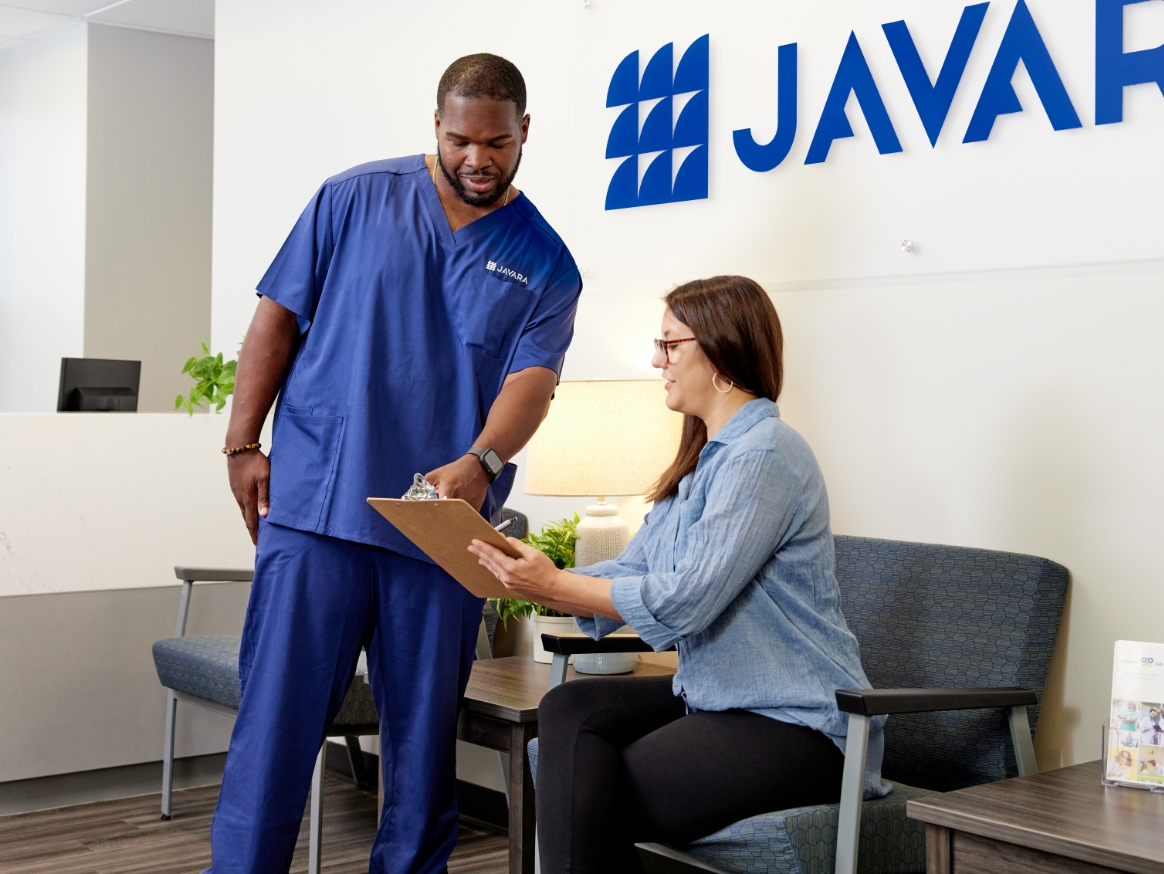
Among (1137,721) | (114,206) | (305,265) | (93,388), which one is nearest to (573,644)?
(305,265)

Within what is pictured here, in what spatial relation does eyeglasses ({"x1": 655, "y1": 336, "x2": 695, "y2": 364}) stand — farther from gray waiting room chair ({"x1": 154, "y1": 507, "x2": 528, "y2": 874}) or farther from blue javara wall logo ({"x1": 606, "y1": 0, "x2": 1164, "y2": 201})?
gray waiting room chair ({"x1": 154, "y1": 507, "x2": 528, "y2": 874})

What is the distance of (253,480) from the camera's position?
2.12 meters

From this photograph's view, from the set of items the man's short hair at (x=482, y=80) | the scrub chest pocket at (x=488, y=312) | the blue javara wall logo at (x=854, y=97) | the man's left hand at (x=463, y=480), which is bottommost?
the man's left hand at (x=463, y=480)

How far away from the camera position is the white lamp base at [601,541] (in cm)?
277

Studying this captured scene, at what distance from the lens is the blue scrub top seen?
2.04 meters

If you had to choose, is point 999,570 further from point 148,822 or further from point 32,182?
point 32,182

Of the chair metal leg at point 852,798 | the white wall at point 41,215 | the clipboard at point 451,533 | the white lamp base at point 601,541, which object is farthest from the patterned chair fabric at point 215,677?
the white wall at point 41,215

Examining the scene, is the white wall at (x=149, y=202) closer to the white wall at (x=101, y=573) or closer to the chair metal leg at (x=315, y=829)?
the white wall at (x=101, y=573)

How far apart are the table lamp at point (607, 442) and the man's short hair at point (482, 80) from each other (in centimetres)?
89

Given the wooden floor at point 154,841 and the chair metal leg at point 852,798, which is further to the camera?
the wooden floor at point 154,841

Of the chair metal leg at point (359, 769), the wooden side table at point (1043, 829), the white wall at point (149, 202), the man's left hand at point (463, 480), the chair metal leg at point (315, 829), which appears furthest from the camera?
the white wall at point (149, 202)

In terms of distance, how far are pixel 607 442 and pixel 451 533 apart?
1002 mm

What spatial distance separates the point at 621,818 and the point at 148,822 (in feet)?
6.47

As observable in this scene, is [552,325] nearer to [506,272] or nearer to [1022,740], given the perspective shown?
[506,272]
